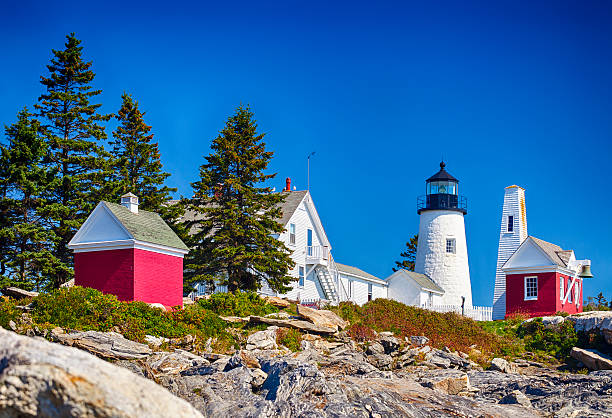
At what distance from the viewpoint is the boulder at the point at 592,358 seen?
2314 centimetres

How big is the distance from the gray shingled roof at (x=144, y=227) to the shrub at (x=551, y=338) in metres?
15.6

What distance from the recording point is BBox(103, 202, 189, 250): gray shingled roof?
2744 cm

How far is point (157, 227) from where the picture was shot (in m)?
29.7

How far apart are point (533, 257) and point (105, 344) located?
27943 millimetres

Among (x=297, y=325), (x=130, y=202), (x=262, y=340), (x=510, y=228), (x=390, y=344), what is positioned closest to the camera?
(x=262, y=340)

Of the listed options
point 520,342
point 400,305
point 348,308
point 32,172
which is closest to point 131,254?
point 32,172

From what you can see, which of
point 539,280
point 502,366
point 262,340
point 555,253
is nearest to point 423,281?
point 539,280

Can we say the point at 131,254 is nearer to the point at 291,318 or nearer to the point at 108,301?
the point at 108,301

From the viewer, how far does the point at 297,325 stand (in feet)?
77.8

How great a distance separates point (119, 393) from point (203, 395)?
828 cm

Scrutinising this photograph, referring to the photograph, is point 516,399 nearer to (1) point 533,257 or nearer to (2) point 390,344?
(2) point 390,344

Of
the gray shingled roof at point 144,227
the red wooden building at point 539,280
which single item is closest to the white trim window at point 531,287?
the red wooden building at point 539,280

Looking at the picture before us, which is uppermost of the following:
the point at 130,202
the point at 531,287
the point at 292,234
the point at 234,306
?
the point at 130,202

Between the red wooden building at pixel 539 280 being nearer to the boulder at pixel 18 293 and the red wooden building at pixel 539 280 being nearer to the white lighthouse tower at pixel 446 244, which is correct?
the white lighthouse tower at pixel 446 244
